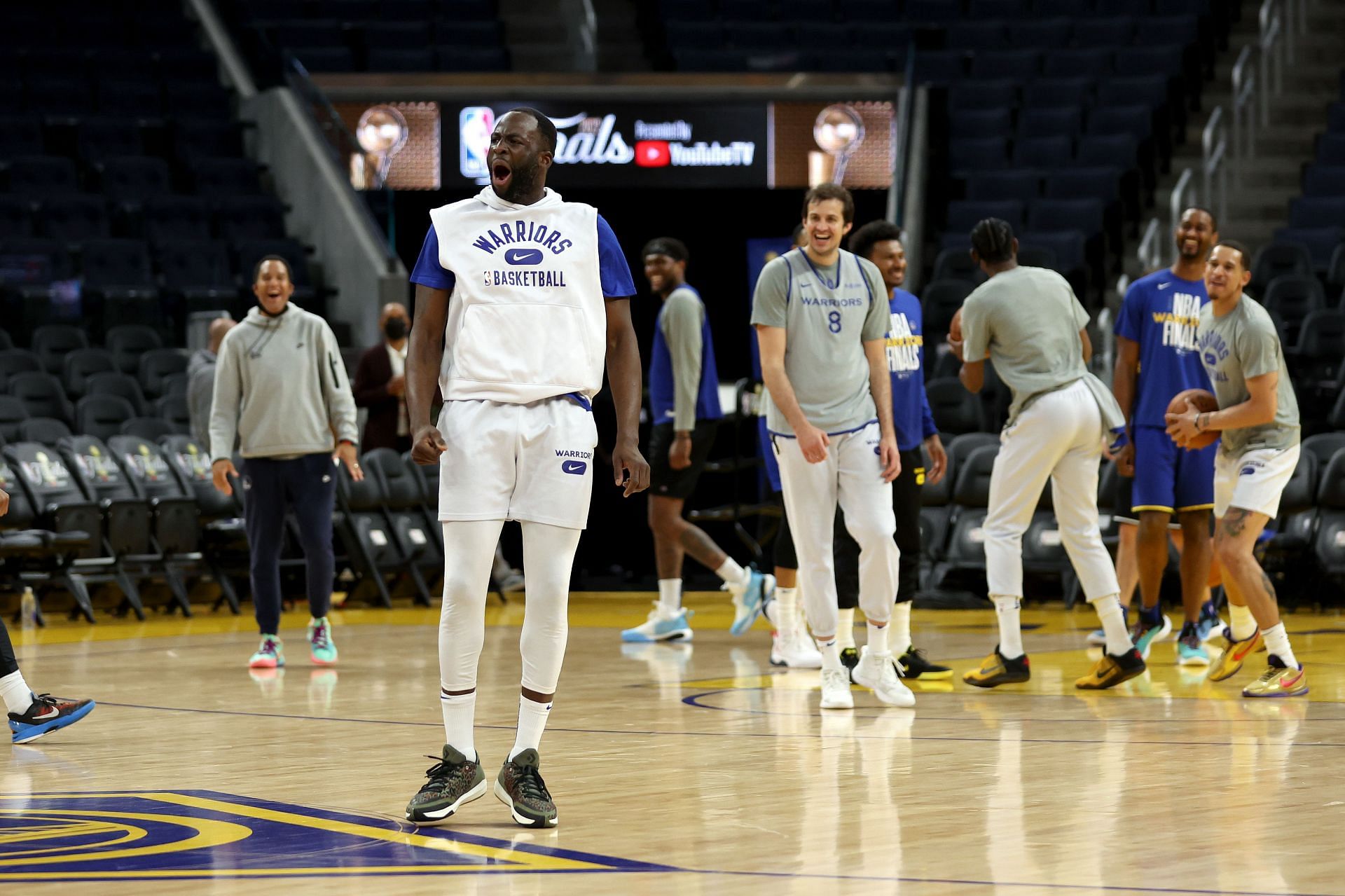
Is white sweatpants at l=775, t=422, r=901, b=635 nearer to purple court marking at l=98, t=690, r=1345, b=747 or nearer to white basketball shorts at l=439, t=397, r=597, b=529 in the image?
Answer: purple court marking at l=98, t=690, r=1345, b=747

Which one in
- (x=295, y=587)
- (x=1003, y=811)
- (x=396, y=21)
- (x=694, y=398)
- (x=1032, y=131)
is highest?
(x=396, y=21)

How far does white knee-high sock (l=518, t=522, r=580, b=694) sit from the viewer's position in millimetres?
4574

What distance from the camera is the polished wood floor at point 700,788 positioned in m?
3.83

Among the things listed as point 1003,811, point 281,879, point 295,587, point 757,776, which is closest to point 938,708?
point 757,776

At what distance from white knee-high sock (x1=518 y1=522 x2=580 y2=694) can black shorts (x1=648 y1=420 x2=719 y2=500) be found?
470cm

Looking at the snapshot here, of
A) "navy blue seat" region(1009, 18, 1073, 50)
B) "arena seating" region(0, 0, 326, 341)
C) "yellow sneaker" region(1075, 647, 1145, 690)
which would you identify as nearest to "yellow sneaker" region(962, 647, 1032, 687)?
"yellow sneaker" region(1075, 647, 1145, 690)

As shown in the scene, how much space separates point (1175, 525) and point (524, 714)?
491 centimetres

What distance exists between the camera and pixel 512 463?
179 inches

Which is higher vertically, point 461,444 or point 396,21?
point 396,21

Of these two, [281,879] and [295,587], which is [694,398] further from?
[281,879]

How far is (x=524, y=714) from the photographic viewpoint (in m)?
4.62

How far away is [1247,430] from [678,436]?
9.53ft

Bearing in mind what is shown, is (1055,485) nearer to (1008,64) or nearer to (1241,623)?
(1241,623)

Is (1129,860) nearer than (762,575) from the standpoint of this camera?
Yes
